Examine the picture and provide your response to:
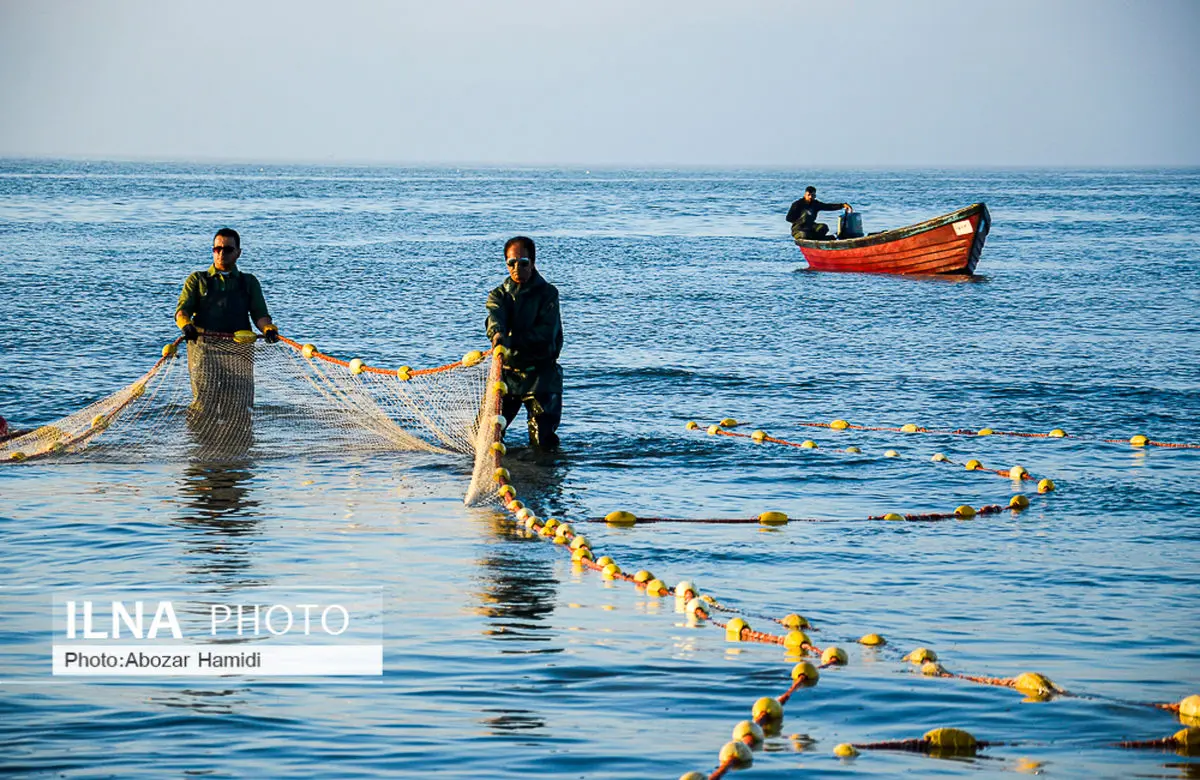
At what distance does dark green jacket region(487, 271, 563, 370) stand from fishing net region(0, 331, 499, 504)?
11.0 inches

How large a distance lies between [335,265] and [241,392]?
2469cm

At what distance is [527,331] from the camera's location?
1068 centimetres

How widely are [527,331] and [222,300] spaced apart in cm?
226

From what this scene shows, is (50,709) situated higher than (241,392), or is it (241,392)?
(241,392)

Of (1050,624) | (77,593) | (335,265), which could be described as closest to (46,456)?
(77,593)

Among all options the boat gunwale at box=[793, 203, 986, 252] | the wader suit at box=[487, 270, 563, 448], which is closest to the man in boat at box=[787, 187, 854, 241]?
the boat gunwale at box=[793, 203, 986, 252]

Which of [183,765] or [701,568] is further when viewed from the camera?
[701,568]

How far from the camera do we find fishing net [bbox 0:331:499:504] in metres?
10.8

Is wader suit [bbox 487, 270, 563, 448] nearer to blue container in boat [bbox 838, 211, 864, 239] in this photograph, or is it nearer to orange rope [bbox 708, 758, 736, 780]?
orange rope [bbox 708, 758, 736, 780]

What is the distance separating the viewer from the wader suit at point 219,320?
1054 centimetres

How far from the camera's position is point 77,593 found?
7.38 m

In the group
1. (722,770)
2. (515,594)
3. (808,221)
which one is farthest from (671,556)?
(808,221)

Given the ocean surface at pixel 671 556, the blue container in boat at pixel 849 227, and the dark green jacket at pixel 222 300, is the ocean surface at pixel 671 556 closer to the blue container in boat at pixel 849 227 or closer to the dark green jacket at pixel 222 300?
the dark green jacket at pixel 222 300

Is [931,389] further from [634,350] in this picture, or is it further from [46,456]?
[46,456]
